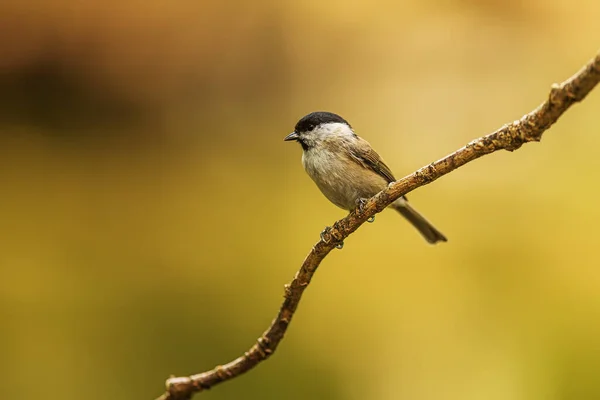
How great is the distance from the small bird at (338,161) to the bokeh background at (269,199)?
234 cm

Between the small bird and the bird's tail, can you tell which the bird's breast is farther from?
the bird's tail

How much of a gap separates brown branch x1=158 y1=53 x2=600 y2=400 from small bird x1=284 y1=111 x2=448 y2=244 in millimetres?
734

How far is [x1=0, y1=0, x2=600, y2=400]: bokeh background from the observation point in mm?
4949

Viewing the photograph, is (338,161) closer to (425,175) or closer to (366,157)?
(366,157)

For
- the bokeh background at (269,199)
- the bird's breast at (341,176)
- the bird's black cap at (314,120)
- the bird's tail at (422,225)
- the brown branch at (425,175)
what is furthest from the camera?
the bokeh background at (269,199)

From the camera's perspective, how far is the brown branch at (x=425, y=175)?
111 cm

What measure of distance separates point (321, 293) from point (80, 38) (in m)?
3.18

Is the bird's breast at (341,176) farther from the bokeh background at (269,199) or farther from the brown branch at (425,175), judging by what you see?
the bokeh background at (269,199)

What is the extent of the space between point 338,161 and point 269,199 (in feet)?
10.7

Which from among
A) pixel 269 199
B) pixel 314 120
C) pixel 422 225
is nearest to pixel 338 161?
pixel 314 120

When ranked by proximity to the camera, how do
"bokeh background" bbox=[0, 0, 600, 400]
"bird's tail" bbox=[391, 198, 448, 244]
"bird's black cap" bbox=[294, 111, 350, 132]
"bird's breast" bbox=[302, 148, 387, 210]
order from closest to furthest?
"bird's breast" bbox=[302, 148, 387, 210], "bird's black cap" bbox=[294, 111, 350, 132], "bird's tail" bbox=[391, 198, 448, 244], "bokeh background" bbox=[0, 0, 600, 400]

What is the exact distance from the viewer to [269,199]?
6.05m

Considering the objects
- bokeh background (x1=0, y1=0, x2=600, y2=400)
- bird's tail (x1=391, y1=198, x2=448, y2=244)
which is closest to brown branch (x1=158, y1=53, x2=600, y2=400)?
bird's tail (x1=391, y1=198, x2=448, y2=244)

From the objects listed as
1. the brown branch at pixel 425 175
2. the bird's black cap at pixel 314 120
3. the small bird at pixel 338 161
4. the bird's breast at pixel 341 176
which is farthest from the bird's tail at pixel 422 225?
the brown branch at pixel 425 175
